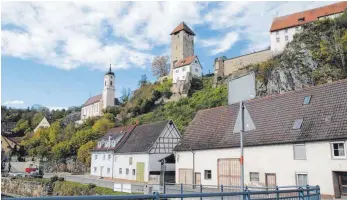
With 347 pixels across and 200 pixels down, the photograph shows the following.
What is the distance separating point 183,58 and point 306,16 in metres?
37.7

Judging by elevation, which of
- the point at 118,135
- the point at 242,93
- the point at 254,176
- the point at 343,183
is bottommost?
the point at 343,183

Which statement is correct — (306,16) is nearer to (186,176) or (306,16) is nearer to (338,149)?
(186,176)

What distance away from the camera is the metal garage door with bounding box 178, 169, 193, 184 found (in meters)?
26.9

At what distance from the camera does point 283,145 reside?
65.9 ft

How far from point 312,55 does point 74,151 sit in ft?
149

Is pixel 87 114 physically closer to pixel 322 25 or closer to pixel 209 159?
pixel 322 25

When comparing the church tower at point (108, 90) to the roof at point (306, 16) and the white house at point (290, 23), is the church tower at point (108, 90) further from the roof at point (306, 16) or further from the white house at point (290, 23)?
the roof at point (306, 16)

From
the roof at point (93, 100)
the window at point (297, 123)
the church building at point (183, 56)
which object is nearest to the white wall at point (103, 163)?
the window at point (297, 123)

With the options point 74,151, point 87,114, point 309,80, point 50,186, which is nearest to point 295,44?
point 309,80

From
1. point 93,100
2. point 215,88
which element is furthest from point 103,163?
point 93,100

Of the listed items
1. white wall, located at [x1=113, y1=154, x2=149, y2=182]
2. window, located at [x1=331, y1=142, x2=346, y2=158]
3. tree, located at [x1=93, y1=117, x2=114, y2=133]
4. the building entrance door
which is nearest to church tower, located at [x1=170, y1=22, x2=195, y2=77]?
tree, located at [x1=93, y1=117, x2=114, y2=133]

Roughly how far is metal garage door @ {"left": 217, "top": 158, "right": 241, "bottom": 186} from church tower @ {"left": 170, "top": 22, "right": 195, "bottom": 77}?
70.6 metres

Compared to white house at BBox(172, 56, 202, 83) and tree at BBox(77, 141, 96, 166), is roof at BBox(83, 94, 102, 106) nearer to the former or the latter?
white house at BBox(172, 56, 202, 83)

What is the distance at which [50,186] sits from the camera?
3678 cm
